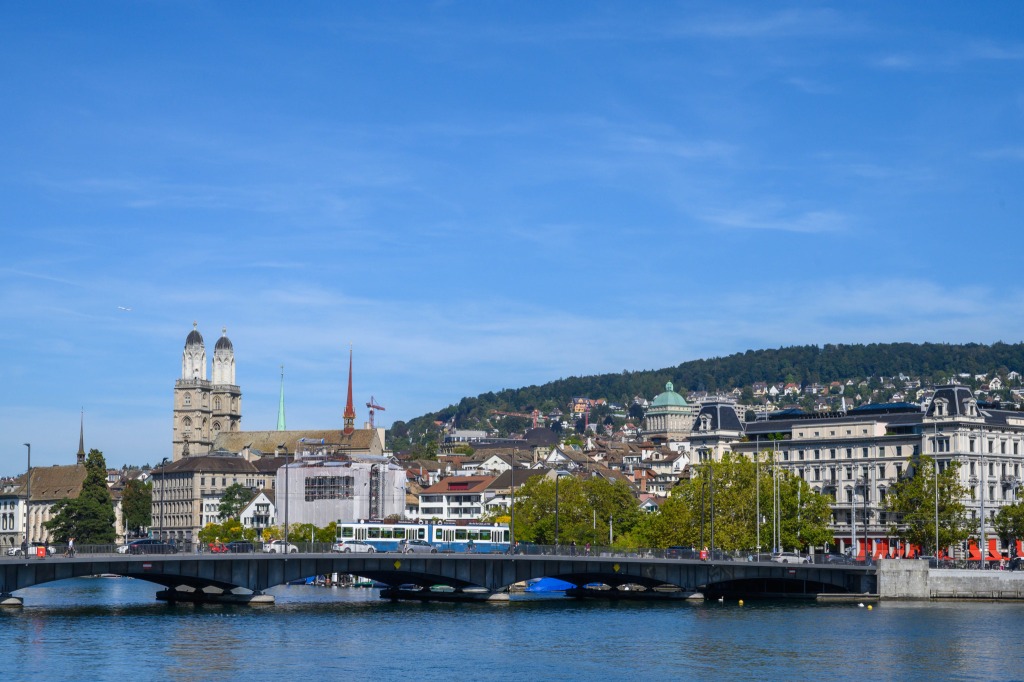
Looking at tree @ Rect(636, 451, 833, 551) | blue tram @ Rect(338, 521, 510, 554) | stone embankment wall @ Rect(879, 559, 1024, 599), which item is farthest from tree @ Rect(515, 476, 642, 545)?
stone embankment wall @ Rect(879, 559, 1024, 599)

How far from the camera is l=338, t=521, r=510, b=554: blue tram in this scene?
423 feet

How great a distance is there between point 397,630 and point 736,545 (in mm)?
56351

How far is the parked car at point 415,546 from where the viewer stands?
11612cm

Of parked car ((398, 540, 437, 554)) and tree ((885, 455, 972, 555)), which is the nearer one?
parked car ((398, 540, 437, 554))

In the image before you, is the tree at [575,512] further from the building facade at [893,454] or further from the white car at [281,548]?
the white car at [281,548]

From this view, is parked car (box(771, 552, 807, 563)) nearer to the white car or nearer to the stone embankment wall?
the stone embankment wall

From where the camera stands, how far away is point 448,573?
106 meters

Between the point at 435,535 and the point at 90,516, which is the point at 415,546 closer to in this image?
the point at 435,535

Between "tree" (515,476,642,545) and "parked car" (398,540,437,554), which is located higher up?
"tree" (515,476,642,545)

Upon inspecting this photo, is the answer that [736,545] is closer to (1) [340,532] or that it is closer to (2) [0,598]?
(1) [340,532]

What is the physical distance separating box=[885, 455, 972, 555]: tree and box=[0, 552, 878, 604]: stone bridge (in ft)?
63.5

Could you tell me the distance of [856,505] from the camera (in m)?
158

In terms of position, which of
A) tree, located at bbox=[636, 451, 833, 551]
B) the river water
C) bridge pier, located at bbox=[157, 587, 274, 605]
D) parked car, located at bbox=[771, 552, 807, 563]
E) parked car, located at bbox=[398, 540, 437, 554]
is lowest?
the river water

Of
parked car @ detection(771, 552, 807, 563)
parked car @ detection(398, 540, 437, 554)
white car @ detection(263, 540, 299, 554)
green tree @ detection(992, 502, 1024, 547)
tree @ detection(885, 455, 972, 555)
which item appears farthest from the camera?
green tree @ detection(992, 502, 1024, 547)
